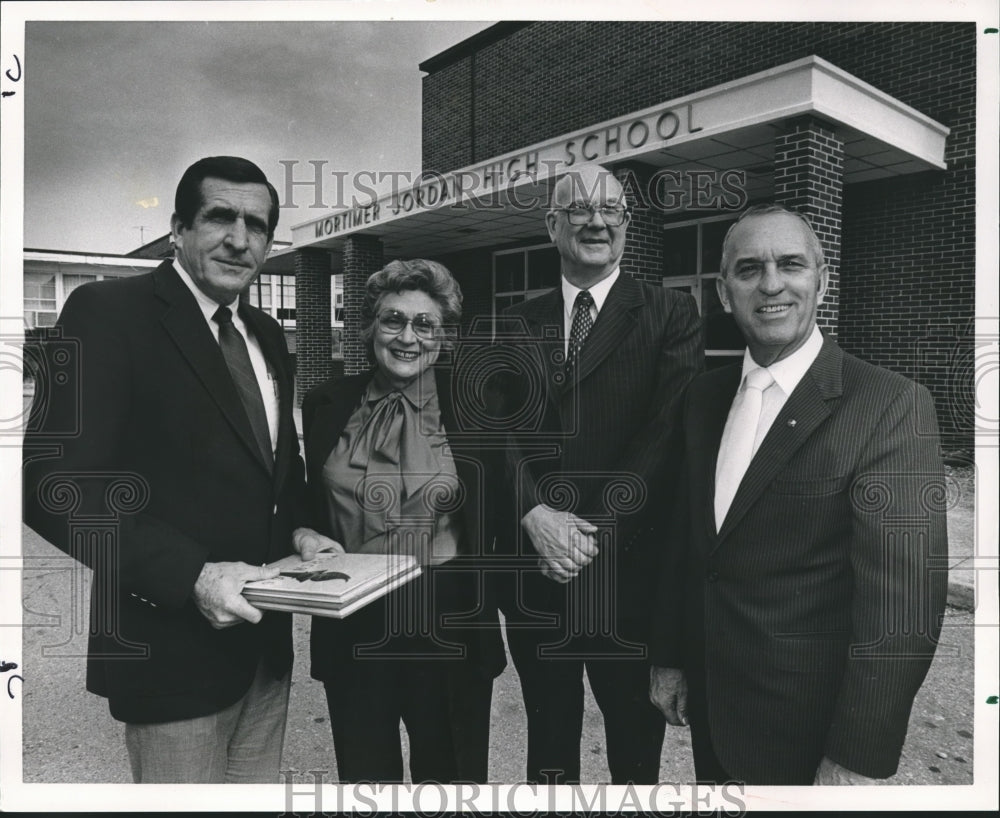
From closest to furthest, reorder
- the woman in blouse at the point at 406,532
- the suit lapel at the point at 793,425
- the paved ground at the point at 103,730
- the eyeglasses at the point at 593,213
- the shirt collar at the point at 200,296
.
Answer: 1. the suit lapel at the point at 793,425
2. the shirt collar at the point at 200,296
3. the woman in blouse at the point at 406,532
4. the eyeglasses at the point at 593,213
5. the paved ground at the point at 103,730

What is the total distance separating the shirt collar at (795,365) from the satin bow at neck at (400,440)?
41.4 inches

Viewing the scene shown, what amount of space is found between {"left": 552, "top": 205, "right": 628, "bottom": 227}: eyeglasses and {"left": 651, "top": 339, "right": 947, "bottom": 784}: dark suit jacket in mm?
592

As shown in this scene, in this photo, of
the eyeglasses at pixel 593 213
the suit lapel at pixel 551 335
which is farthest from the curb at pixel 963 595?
the eyeglasses at pixel 593 213

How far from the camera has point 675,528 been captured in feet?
6.73

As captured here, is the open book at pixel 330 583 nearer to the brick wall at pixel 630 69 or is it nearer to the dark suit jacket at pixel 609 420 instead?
the dark suit jacket at pixel 609 420

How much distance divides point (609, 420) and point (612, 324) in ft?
1.03

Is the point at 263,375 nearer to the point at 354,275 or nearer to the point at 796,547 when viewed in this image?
the point at 354,275

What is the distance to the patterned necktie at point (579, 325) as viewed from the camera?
220cm

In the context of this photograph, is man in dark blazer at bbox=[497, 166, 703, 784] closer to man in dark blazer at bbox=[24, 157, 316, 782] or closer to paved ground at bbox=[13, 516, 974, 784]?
paved ground at bbox=[13, 516, 974, 784]

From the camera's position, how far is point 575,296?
7.27 ft

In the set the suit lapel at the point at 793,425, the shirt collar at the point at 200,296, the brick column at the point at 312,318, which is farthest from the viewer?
the brick column at the point at 312,318

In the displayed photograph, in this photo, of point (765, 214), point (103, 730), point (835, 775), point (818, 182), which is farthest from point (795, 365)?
point (103, 730)

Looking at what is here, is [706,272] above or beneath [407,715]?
above

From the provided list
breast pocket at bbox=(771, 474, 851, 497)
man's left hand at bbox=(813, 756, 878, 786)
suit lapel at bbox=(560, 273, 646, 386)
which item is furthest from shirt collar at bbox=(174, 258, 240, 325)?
man's left hand at bbox=(813, 756, 878, 786)
